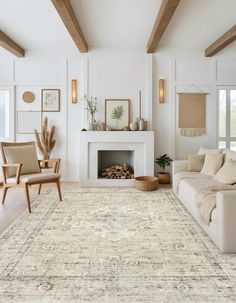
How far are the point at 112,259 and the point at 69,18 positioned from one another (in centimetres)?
313

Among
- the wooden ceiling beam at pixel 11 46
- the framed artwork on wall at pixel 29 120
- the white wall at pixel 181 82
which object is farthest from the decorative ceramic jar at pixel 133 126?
the wooden ceiling beam at pixel 11 46

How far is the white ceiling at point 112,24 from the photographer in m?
3.63

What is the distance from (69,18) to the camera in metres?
3.71

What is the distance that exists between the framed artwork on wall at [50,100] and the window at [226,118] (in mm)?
3398

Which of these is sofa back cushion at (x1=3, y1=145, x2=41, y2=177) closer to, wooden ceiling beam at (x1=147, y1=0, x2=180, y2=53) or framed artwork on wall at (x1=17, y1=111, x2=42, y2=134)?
framed artwork on wall at (x1=17, y1=111, x2=42, y2=134)

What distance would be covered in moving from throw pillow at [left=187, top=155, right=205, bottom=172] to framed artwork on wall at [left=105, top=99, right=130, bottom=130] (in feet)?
5.49

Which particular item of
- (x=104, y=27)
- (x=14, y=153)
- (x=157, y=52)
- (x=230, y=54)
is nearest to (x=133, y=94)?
(x=157, y=52)

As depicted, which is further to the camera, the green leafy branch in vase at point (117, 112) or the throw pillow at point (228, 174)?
the green leafy branch in vase at point (117, 112)

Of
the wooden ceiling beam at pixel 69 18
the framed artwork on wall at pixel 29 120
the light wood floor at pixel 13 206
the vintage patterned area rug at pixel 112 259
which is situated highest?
the wooden ceiling beam at pixel 69 18

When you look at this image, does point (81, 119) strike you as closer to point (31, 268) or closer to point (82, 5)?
point (82, 5)

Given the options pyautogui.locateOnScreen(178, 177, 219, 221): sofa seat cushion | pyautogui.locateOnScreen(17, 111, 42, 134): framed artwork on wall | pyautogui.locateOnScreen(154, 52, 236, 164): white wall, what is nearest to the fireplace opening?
pyautogui.locateOnScreen(154, 52, 236, 164): white wall

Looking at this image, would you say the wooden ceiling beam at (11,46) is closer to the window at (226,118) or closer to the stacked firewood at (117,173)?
the stacked firewood at (117,173)

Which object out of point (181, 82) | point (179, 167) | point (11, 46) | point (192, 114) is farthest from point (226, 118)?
point (11, 46)

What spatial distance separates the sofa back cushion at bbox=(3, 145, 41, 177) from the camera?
4023 millimetres
